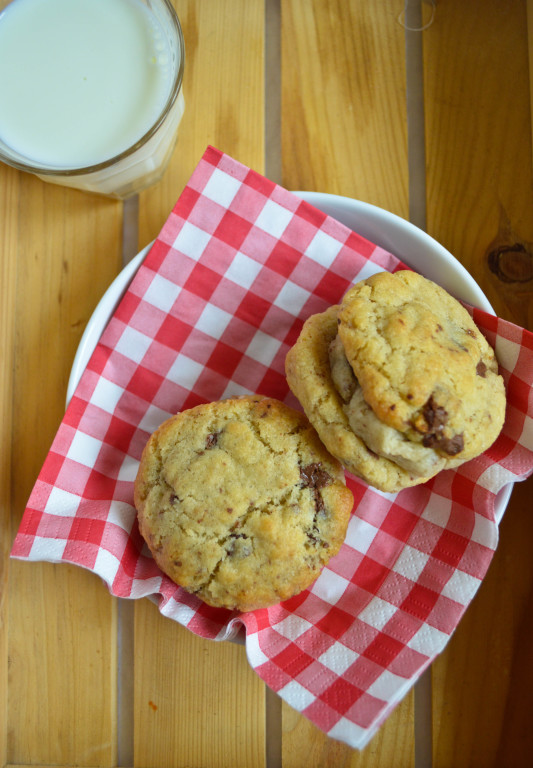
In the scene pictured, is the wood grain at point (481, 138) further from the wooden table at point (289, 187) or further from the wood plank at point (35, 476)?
the wood plank at point (35, 476)

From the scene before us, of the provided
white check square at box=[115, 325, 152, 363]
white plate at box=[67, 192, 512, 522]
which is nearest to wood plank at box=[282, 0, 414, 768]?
white plate at box=[67, 192, 512, 522]

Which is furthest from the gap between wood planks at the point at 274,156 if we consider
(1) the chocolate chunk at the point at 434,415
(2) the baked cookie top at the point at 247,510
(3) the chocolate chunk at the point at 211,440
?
(1) the chocolate chunk at the point at 434,415

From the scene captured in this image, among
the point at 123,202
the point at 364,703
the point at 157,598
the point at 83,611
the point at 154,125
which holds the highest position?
the point at 154,125

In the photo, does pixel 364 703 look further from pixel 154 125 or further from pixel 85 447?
pixel 154 125

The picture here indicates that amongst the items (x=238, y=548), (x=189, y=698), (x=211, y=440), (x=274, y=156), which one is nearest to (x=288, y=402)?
(x=211, y=440)

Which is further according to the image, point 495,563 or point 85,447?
point 495,563

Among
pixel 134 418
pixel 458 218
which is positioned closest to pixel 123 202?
pixel 134 418

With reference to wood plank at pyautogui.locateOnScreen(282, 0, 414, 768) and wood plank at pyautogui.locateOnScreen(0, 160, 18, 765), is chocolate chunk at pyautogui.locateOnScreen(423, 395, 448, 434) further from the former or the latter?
wood plank at pyautogui.locateOnScreen(0, 160, 18, 765)

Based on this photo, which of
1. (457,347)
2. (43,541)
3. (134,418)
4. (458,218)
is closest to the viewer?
(457,347)
